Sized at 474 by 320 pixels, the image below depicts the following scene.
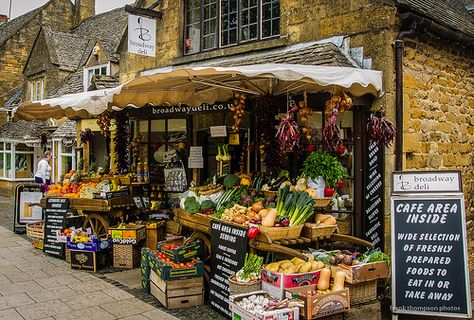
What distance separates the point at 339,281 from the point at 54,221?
6.64 metres

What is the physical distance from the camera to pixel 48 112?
1020 centimetres

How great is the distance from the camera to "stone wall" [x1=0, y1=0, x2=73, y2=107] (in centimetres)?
2625

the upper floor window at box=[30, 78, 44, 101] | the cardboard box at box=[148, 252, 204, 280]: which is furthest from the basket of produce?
the upper floor window at box=[30, 78, 44, 101]

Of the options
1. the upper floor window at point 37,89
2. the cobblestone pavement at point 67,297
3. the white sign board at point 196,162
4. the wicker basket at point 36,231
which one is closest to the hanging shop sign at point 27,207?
the wicker basket at point 36,231

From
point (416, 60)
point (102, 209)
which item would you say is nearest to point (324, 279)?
point (416, 60)

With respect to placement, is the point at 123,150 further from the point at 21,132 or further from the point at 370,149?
the point at 21,132

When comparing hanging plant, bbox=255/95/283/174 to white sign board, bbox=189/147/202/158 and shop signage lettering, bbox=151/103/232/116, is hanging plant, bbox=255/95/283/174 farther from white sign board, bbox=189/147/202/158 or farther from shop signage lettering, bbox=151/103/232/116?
white sign board, bbox=189/147/202/158

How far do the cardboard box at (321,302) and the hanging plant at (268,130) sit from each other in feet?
9.58

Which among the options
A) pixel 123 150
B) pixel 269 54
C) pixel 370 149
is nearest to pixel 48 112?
pixel 123 150

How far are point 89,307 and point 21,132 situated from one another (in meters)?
19.9

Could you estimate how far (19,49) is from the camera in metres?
26.9

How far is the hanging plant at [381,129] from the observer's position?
6.40 metres

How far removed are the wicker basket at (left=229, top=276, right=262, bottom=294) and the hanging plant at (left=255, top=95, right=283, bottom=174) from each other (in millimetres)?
2650

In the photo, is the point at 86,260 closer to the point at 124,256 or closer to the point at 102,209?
the point at 124,256
